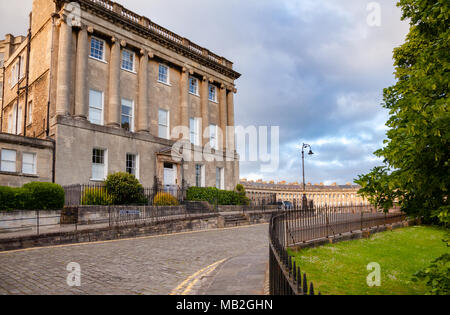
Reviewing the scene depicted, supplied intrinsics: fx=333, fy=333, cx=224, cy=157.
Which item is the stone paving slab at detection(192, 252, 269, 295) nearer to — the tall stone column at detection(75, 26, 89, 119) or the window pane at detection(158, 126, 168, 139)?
the tall stone column at detection(75, 26, 89, 119)

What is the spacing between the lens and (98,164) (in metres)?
23.8

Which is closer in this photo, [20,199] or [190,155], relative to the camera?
[20,199]

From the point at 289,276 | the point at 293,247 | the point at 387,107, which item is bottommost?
the point at 293,247

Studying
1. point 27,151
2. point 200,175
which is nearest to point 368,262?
point 27,151

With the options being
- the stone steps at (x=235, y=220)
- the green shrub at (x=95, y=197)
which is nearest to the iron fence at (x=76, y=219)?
the green shrub at (x=95, y=197)

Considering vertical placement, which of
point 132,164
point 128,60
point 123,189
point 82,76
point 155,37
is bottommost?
point 123,189

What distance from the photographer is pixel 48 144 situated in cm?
2094

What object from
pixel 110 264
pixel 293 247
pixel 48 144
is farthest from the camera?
pixel 48 144

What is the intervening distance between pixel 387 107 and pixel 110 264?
913 centimetres

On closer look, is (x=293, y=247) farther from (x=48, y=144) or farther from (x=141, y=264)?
(x=48, y=144)

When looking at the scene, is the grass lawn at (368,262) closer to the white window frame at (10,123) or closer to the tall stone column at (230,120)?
the tall stone column at (230,120)

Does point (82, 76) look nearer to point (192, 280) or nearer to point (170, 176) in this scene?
point (170, 176)

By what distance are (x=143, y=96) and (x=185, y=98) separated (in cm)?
501
